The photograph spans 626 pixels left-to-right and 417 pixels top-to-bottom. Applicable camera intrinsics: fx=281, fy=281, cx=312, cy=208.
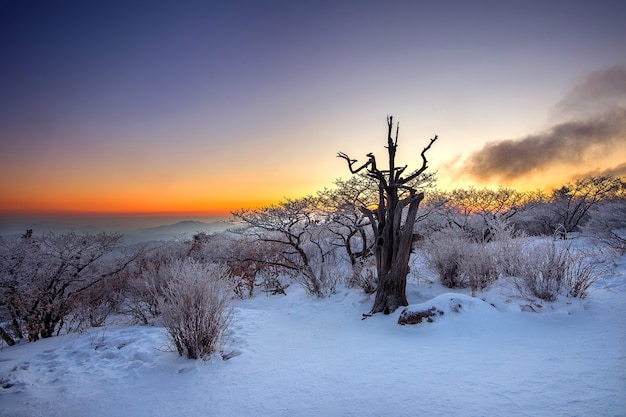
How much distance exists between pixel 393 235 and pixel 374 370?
4.07 m

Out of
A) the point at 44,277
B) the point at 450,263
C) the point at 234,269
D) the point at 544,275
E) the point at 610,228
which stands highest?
the point at 610,228

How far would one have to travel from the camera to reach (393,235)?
7398 mm

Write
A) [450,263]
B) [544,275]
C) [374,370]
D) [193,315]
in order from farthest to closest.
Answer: [450,263]
[544,275]
[193,315]
[374,370]

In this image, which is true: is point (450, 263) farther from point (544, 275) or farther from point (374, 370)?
point (374, 370)

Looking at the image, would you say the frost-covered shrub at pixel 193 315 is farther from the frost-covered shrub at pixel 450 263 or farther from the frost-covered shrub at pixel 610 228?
the frost-covered shrub at pixel 610 228

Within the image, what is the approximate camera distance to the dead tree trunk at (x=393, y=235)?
7000 mm

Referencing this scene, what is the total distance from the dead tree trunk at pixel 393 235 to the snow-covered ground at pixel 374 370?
33.9 inches

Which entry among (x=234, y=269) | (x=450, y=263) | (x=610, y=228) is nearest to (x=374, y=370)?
(x=450, y=263)

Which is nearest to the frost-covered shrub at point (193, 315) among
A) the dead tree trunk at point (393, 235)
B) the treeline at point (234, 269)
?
the treeline at point (234, 269)

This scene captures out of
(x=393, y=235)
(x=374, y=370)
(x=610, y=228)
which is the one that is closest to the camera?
(x=374, y=370)

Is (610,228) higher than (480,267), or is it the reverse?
(610,228)

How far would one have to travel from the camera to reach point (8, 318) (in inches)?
316

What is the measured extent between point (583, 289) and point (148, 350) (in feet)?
27.2

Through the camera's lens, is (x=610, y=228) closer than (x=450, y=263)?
No
